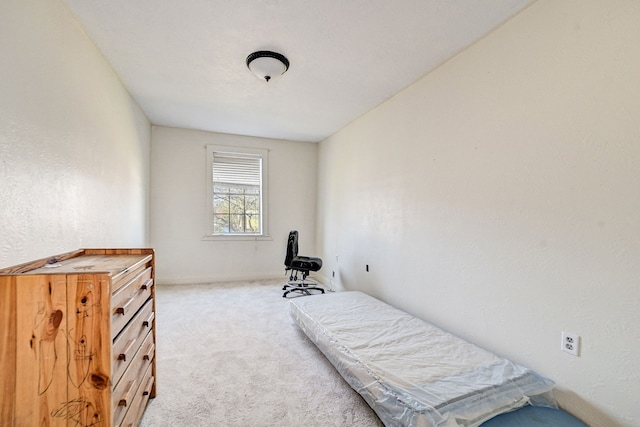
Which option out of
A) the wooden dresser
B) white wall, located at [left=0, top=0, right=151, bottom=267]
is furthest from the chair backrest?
the wooden dresser

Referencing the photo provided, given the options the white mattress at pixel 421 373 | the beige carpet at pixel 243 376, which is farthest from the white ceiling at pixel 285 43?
the beige carpet at pixel 243 376

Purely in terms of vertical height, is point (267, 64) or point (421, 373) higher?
point (267, 64)

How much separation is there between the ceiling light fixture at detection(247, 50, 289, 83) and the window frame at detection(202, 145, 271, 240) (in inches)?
102

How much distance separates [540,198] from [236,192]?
4454 millimetres

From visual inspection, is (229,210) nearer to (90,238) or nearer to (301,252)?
(301,252)

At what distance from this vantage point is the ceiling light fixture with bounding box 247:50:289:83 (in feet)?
7.84

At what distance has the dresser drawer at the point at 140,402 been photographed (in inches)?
55.2

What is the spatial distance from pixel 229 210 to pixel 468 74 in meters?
4.14

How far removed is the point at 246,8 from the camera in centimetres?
190

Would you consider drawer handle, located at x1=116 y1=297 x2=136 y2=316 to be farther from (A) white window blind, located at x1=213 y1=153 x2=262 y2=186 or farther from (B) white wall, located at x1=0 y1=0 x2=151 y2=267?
(A) white window blind, located at x1=213 y1=153 x2=262 y2=186

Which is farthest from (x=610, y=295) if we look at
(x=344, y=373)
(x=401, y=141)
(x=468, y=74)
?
(x=401, y=141)

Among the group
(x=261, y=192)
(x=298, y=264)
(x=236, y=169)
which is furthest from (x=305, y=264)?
(x=236, y=169)

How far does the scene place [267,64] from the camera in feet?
8.08

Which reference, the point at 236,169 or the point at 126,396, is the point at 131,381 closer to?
the point at 126,396
